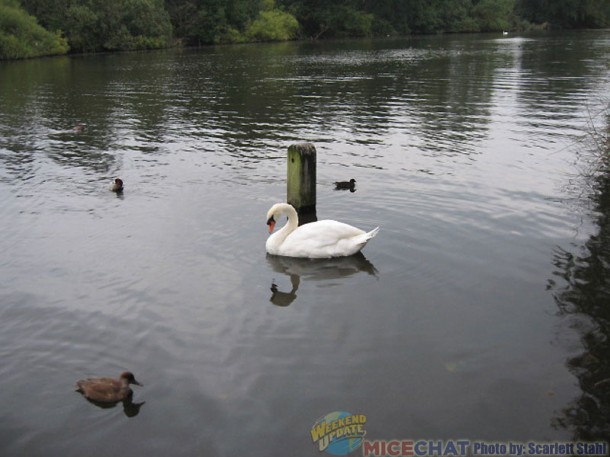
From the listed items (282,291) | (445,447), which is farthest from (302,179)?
(445,447)

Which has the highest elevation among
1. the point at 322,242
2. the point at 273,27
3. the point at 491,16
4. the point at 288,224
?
the point at 491,16

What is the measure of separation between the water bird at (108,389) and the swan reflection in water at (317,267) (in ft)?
10.9

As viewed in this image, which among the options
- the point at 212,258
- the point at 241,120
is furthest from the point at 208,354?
the point at 241,120

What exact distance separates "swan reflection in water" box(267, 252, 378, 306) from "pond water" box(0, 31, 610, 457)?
0.05m

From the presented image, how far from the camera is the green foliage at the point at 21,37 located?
196 ft

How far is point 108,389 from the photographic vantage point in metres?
7.19

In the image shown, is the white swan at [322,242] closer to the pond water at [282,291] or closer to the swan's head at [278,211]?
the pond water at [282,291]

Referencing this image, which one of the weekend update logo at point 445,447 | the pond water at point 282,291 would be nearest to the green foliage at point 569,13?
the pond water at point 282,291

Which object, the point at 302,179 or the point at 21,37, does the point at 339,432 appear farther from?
the point at 21,37

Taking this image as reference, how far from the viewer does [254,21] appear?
91.8 meters

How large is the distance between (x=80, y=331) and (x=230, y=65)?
4573cm

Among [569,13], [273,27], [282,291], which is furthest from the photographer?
[569,13]

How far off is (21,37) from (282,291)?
61.5 metres

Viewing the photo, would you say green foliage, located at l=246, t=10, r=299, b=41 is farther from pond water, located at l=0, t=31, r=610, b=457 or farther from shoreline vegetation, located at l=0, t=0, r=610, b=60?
pond water, located at l=0, t=31, r=610, b=457
